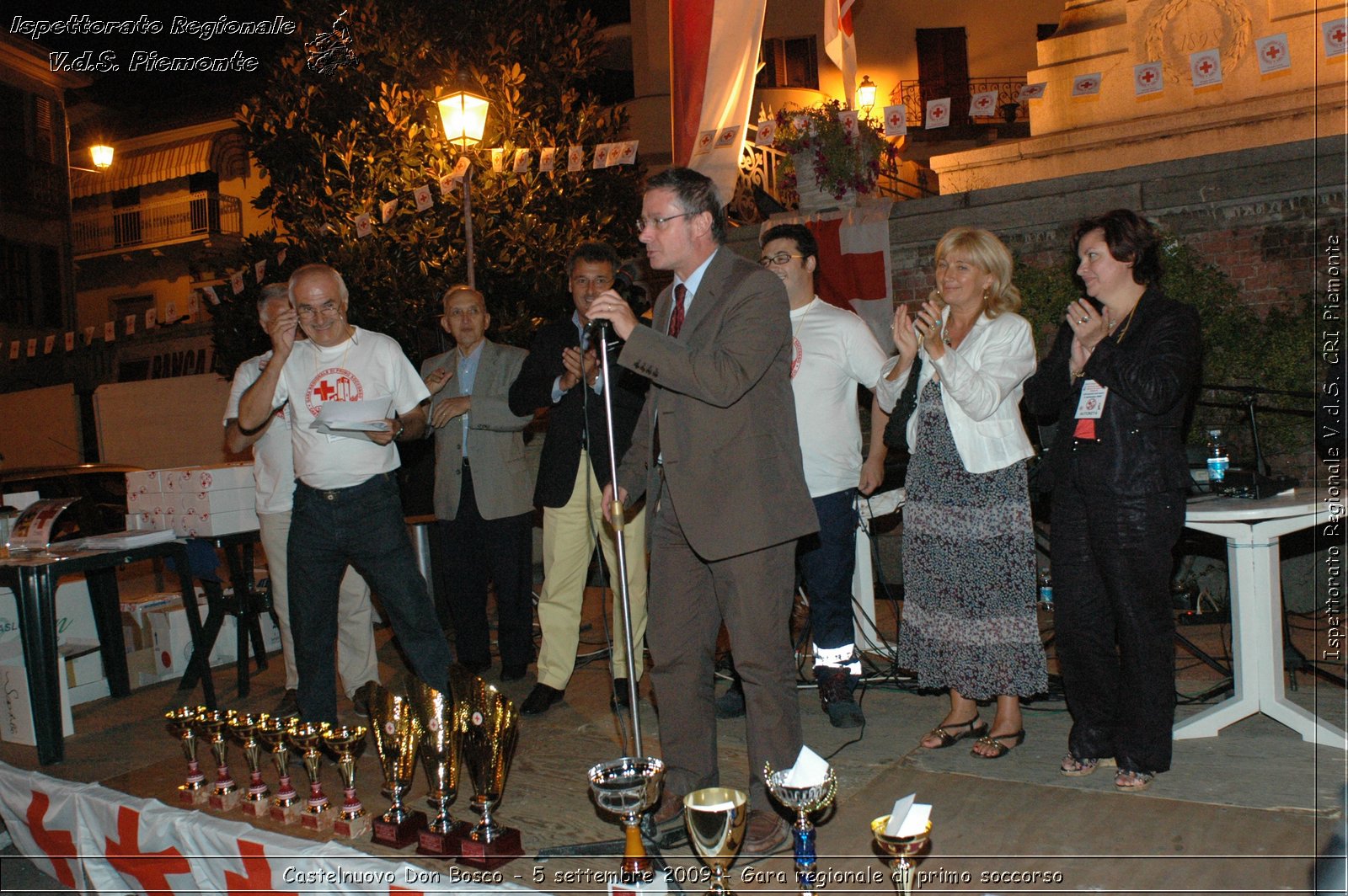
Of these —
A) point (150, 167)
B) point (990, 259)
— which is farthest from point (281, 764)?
point (150, 167)

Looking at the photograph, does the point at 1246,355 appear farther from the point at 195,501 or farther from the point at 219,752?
the point at 195,501

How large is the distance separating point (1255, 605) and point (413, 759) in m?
3.19

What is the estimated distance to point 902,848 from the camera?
235 centimetres

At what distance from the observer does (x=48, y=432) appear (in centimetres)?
1820

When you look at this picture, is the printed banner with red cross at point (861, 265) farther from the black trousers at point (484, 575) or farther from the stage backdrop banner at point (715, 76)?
the black trousers at point (484, 575)

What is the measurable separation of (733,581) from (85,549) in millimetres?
3720

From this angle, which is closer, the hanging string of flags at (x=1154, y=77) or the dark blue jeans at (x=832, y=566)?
the dark blue jeans at (x=832, y=566)

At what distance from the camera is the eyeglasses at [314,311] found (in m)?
4.39

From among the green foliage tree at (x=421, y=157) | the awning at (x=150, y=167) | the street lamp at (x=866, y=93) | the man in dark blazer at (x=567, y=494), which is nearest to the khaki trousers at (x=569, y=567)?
the man in dark blazer at (x=567, y=494)

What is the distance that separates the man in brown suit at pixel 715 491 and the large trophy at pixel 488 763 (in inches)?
19.7

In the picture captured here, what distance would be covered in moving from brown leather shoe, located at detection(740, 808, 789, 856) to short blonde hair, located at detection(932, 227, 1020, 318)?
2.04 m

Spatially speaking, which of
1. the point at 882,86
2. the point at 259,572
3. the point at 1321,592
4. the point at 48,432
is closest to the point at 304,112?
the point at 259,572

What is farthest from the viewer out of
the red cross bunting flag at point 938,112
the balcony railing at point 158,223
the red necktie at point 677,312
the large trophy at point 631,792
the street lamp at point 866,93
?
the balcony railing at point 158,223

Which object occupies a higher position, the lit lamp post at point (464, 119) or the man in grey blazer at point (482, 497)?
the lit lamp post at point (464, 119)
